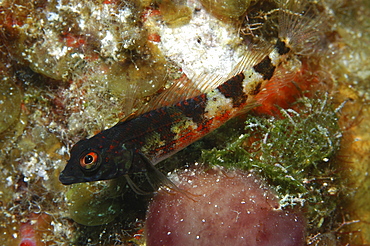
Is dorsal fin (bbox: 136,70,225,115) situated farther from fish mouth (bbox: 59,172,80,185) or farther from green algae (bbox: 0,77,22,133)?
green algae (bbox: 0,77,22,133)

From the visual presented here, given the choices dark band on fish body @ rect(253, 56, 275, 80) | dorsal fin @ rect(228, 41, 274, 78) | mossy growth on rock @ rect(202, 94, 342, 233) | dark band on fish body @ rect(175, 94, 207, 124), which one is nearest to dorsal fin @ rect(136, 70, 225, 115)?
dark band on fish body @ rect(175, 94, 207, 124)

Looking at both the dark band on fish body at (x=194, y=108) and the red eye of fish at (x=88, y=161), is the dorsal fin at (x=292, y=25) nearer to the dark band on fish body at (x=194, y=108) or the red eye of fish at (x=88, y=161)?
the dark band on fish body at (x=194, y=108)

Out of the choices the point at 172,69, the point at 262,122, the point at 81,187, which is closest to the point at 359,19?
the point at 262,122

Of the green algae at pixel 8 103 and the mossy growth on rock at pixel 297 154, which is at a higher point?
the green algae at pixel 8 103

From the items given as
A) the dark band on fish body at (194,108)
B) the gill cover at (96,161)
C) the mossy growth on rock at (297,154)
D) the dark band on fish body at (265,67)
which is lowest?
the mossy growth on rock at (297,154)

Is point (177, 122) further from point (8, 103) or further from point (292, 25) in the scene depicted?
point (8, 103)

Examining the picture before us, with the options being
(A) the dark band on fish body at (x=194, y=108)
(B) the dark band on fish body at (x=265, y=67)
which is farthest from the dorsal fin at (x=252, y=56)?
(A) the dark band on fish body at (x=194, y=108)

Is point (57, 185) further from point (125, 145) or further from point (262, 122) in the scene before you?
point (262, 122)
